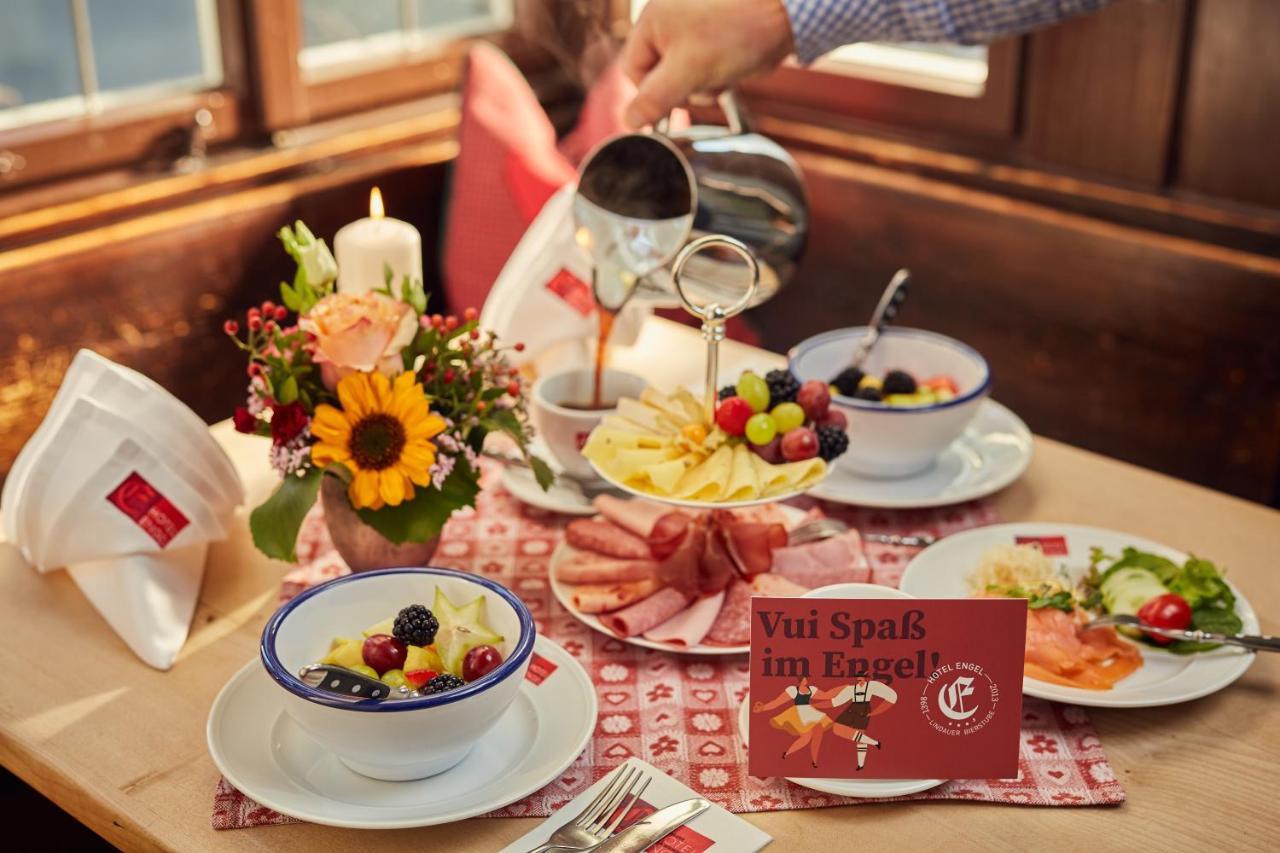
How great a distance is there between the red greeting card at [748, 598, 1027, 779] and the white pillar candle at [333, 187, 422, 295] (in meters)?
0.65

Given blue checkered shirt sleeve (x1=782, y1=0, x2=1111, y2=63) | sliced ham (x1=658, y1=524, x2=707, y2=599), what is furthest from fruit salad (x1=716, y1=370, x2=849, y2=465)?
blue checkered shirt sleeve (x1=782, y1=0, x2=1111, y2=63)

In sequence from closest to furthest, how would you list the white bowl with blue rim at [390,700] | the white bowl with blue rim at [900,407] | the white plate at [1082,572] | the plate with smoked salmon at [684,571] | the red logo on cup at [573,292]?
the white bowl with blue rim at [390,700] → the white plate at [1082,572] → the plate with smoked salmon at [684,571] → the white bowl with blue rim at [900,407] → the red logo on cup at [573,292]

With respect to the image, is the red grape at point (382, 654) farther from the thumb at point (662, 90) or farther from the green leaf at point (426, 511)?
the thumb at point (662, 90)

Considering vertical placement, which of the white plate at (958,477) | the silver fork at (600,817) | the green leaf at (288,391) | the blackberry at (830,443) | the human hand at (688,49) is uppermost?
the human hand at (688,49)

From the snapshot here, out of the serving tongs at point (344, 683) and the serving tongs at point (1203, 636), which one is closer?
the serving tongs at point (344, 683)

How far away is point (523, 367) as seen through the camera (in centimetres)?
169

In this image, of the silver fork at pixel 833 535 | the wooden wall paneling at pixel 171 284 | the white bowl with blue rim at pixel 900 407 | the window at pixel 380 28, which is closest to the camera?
the silver fork at pixel 833 535

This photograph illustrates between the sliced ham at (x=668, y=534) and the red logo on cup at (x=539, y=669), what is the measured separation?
0.51 ft

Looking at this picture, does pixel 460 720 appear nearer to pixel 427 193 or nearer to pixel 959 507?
pixel 959 507

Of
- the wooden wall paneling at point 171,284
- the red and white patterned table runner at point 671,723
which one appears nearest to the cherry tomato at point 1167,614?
the red and white patterned table runner at point 671,723

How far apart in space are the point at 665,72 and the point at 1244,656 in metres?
0.82

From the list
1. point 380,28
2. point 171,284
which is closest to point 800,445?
point 171,284

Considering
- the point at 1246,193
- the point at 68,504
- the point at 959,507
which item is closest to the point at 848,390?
the point at 959,507

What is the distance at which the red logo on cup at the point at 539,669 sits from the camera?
111 cm
